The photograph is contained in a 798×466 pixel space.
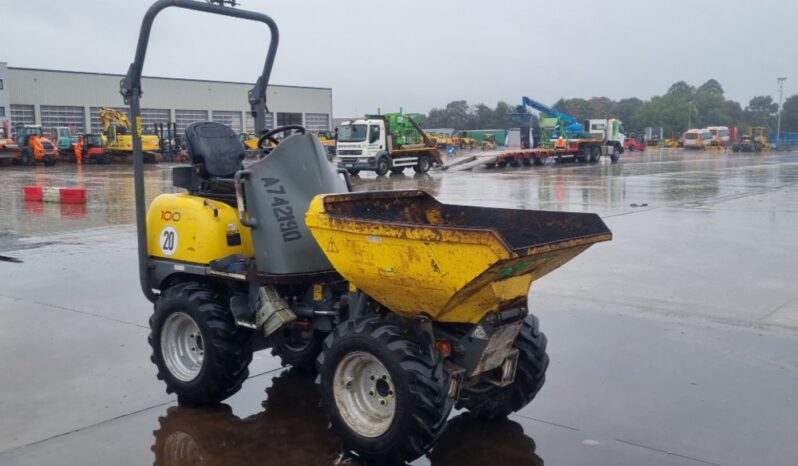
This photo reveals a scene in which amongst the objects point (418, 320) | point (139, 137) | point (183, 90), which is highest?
point (183, 90)

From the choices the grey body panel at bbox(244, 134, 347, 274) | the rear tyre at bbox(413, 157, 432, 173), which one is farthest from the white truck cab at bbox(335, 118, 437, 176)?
the grey body panel at bbox(244, 134, 347, 274)

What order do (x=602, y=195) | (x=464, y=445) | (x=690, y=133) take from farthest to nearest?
(x=690, y=133) → (x=602, y=195) → (x=464, y=445)

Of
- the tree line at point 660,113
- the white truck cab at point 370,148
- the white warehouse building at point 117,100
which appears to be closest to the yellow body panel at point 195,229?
the white truck cab at point 370,148

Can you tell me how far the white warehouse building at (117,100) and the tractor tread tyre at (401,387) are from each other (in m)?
53.2

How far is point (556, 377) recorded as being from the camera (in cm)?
587

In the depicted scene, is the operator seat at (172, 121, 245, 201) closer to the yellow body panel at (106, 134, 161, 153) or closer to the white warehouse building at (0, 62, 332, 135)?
the yellow body panel at (106, 134, 161, 153)

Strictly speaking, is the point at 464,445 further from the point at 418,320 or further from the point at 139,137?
the point at 139,137

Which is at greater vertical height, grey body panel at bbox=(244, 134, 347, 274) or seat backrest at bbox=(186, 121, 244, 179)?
seat backrest at bbox=(186, 121, 244, 179)

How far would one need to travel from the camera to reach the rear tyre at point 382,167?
33.1 meters

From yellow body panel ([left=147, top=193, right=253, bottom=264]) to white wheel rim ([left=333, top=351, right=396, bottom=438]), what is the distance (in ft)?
4.53

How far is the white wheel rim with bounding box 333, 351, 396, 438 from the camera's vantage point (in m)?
4.36

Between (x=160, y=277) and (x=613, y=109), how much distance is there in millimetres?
117834

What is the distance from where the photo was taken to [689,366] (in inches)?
242

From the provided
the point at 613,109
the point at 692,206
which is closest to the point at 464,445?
the point at 692,206
